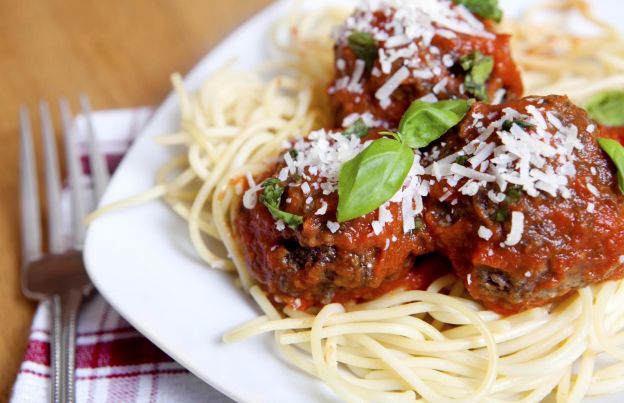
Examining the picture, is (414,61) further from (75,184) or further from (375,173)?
(75,184)

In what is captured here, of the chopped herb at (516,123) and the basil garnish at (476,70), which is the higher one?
the basil garnish at (476,70)

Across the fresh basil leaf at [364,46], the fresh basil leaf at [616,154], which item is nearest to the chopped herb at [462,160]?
the fresh basil leaf at [616,154]

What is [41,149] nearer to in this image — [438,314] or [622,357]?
[438,314]

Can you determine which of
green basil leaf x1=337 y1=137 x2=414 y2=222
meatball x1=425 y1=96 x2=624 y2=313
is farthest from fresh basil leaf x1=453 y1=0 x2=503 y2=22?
green basil leaf x1=337 y1=137 x2=414 y2=222

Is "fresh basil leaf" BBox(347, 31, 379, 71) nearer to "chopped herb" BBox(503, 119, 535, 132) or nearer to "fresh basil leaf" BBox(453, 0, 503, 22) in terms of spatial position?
"fresh basil leaf" BBox(453, 0, 503, 22)

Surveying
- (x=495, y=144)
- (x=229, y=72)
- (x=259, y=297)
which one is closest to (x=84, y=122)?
(x=229, y=72)

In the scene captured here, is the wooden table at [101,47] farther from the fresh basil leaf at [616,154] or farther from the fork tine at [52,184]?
the fresh basil leaf at [616,154]
